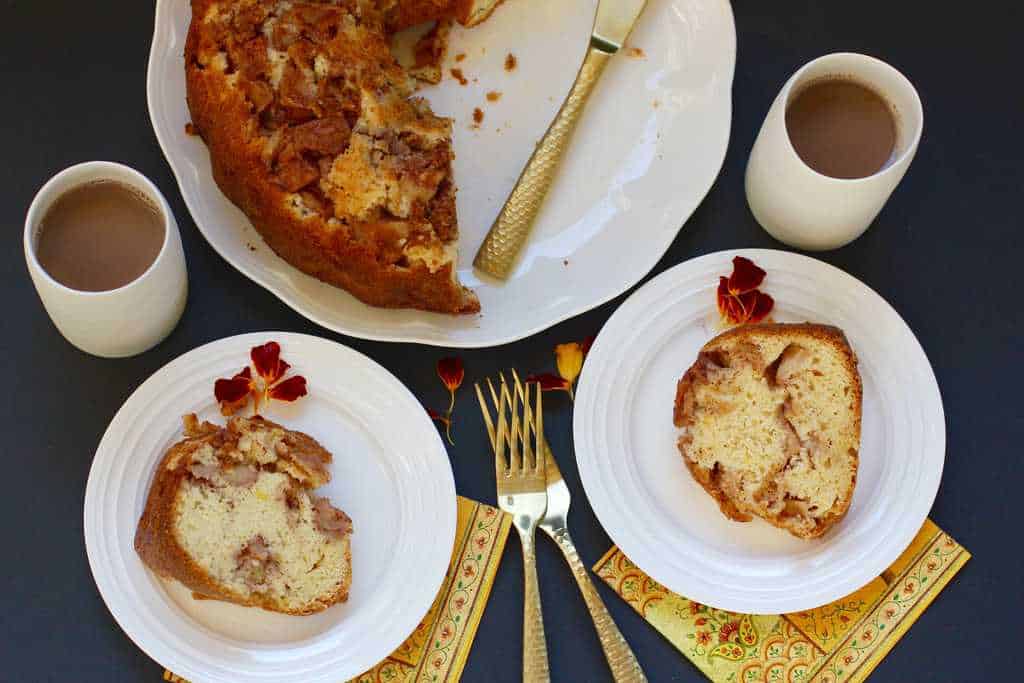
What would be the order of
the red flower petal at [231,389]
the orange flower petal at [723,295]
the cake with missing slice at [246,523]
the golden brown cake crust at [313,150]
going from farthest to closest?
1. the orange flower petal at [723,295]
2. the red flower petal at [231,389]
3. the cake with missing slice at [246,523]
4. the golden brown cake crust at [313,150]

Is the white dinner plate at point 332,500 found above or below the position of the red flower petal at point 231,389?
below

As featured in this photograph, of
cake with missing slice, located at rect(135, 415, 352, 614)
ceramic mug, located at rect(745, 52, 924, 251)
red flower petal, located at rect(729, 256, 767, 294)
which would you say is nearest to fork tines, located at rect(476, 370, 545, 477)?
cake with missing slice, located at rect(135, 415, 352, 614)

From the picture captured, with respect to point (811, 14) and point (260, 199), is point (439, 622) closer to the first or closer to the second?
point (260, 199)

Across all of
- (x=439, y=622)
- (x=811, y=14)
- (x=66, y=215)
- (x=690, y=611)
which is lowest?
(x=439, y=622)

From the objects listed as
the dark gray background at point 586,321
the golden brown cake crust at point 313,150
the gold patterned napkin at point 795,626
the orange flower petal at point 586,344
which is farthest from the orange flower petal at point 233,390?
the gold patterned napkin at point 795,626

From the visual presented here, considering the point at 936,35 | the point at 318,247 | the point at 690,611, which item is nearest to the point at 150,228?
the point at 318,247

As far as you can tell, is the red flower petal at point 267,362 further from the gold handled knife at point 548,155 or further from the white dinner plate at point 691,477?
the white dinner plate at point 691,477

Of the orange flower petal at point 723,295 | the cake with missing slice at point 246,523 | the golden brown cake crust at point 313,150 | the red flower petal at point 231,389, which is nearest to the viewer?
the golden brown cake crust at point 313,150

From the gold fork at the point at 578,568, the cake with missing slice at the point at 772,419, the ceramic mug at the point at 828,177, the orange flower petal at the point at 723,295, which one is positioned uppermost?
the ceramic mug at the point at 828,177
